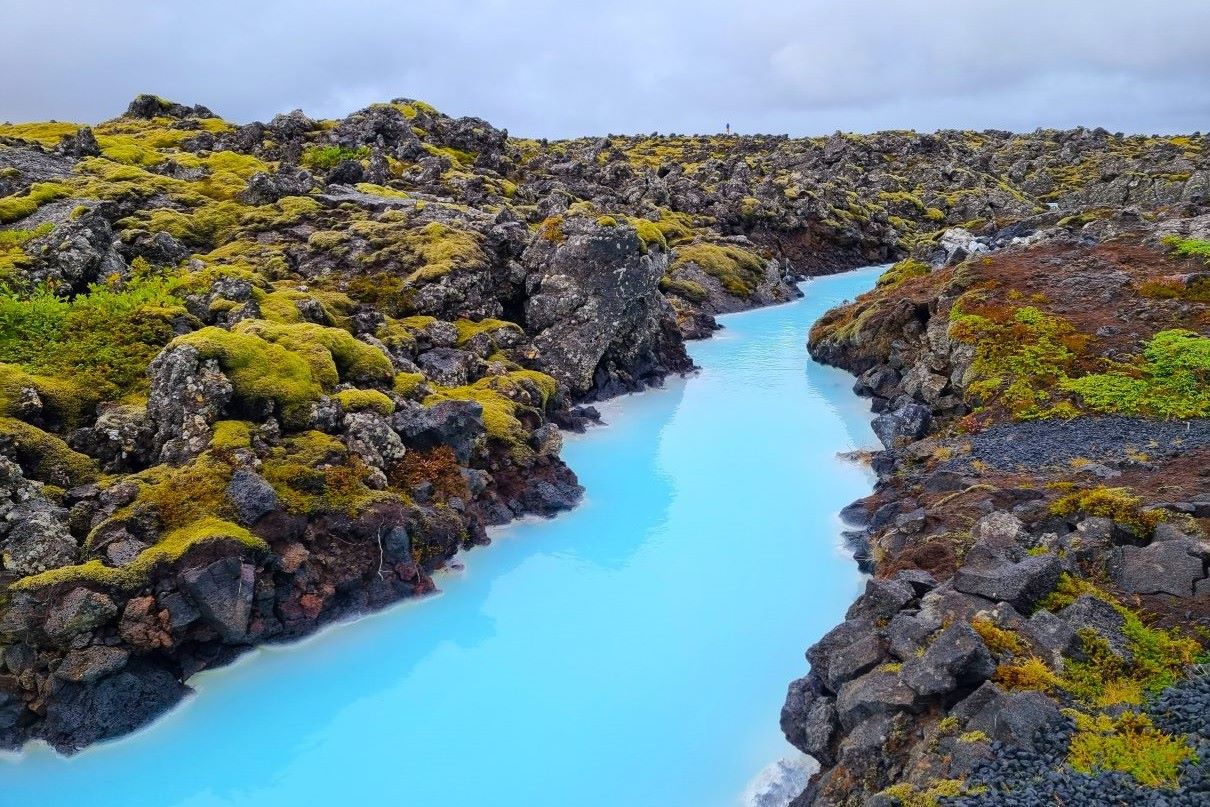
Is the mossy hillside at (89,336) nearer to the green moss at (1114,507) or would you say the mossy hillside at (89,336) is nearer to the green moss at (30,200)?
the green moss at (30,200)

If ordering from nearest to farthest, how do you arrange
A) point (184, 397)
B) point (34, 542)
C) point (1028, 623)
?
point (1028, 623)
point (34, 542)
point (184, 397)

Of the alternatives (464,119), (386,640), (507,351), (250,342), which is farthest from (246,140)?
(386,640)

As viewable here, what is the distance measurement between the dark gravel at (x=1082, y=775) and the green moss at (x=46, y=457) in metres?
19.6

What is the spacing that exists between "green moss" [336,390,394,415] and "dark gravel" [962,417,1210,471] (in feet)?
56.7

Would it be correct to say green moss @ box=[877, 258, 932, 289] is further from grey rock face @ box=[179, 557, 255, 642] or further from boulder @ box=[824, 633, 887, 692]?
grey rock face @ box=[179, 557, 255, 642]

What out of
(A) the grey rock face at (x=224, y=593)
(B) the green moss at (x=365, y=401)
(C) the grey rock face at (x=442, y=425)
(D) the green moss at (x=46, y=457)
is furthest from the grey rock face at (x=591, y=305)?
(A) the grey rock face at (x=224, y=593)

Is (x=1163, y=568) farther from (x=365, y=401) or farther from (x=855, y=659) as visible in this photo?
(x=365, y=401)

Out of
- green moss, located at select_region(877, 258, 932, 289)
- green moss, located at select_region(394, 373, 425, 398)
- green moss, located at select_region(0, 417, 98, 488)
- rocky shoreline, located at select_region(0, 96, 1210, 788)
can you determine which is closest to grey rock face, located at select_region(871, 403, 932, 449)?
rocky shoreline, located at select_region(0, 96, 1210, 788)

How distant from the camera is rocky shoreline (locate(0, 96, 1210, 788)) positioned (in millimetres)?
16000

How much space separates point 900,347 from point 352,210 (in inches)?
1202

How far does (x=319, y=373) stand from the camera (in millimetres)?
23531

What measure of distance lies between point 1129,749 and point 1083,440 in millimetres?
14409

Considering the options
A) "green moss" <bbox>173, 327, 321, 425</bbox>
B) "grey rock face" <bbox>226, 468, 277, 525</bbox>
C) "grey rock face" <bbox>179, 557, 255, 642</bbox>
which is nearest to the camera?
"grey rock face" <bbox>179, 557, 255, 642</bbox>

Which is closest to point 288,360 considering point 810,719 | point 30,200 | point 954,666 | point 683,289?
point 810,719
